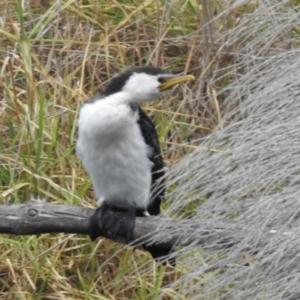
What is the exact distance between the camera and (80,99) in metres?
2.98

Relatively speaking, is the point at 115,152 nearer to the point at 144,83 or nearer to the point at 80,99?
the point at 144,83

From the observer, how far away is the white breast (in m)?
2.16

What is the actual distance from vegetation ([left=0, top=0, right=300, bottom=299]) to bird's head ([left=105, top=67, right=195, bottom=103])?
220mm

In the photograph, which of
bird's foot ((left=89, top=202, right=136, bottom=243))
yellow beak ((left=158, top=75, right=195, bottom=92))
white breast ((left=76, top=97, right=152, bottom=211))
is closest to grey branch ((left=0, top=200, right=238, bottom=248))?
bird's foot ((left=89, top=202, right=136, bottom=243))

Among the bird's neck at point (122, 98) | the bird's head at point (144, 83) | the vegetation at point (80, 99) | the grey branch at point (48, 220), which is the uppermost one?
the bird's head at point (144, 83)

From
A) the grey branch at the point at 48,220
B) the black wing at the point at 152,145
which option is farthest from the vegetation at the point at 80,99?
the grey branch at the point at 48,220

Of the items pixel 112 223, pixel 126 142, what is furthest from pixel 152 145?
pixel 112 223

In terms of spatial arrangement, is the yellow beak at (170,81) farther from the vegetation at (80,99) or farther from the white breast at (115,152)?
the vegetation at (80,99)

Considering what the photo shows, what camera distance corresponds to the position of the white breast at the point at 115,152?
216 cm

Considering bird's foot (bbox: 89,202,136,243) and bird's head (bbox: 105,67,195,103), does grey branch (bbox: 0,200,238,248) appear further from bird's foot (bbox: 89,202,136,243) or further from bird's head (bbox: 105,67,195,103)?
bird's head (bbox: 105,67,195,103)

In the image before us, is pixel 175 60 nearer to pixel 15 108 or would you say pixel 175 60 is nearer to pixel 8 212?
pixel 15 108

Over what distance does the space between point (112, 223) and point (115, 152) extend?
160 millimetres

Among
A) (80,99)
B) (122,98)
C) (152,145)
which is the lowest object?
(80,99)

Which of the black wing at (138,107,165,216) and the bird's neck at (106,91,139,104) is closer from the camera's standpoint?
the bird's neck at (106,91,139,104)
